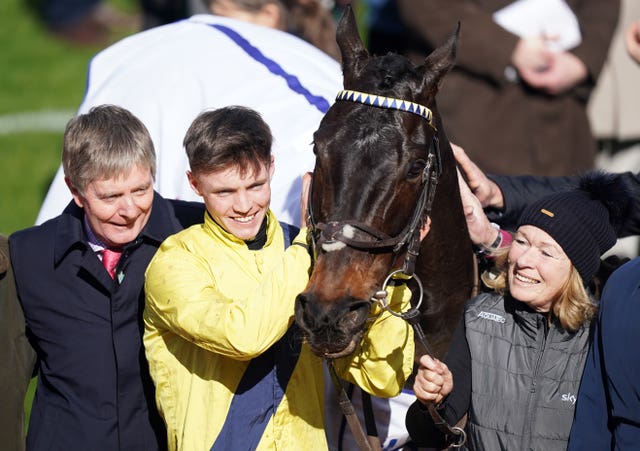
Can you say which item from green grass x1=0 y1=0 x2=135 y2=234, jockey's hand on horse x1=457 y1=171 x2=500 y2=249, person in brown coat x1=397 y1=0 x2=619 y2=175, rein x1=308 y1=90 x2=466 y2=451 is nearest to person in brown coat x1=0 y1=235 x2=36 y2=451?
rein x1=308 y1=90 x2=466 y2=451

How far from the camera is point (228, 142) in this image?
138 inches

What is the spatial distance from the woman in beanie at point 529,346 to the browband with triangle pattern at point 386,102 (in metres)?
0.53

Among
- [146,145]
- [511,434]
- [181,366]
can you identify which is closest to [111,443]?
[181,366]

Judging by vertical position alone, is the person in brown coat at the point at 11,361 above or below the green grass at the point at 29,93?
above

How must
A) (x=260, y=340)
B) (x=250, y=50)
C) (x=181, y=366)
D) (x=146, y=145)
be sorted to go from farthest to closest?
(x=250, y=50) → (x=146, y=145) → (x=181, y=366) → (x=260, y=340)

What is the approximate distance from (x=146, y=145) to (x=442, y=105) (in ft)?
13.2

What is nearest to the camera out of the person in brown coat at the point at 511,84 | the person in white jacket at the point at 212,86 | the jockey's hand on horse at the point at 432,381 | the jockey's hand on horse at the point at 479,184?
the jockey's hand on horse at the point at 432,381

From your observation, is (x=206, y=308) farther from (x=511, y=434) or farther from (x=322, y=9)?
(x=322, y=9)

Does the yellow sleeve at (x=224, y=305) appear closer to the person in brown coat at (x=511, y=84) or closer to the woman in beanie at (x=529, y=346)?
the woman in beanie at (x=529, y=346)

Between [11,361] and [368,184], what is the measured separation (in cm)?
136

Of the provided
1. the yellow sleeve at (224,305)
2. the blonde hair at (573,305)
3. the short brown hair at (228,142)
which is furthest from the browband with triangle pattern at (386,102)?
the blonde hair at (573,305)

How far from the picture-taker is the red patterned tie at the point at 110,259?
385 centimetres

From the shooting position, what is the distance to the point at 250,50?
17.8 ft

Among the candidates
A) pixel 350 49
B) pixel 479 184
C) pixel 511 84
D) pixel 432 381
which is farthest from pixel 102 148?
pixel 511 84
